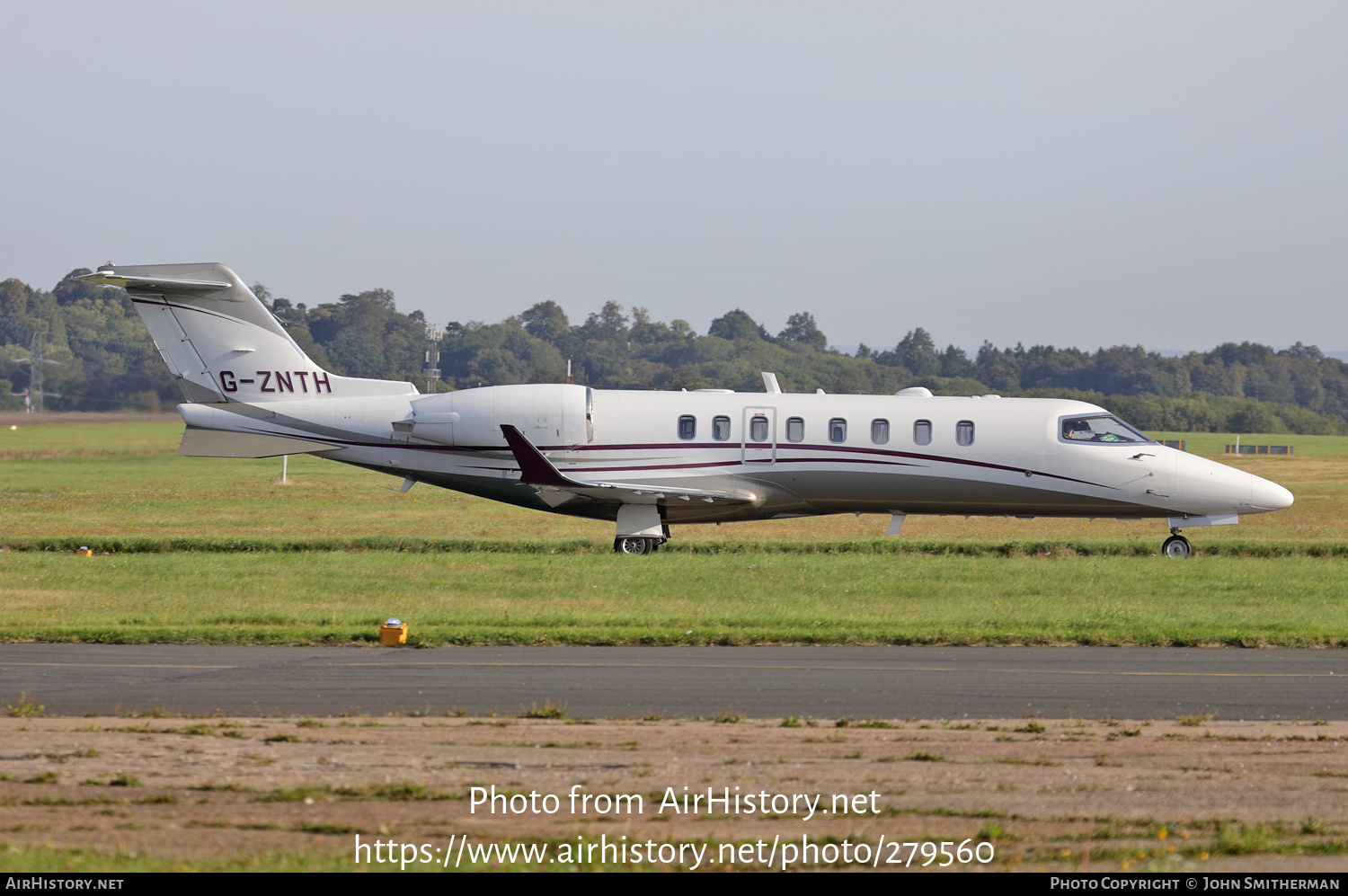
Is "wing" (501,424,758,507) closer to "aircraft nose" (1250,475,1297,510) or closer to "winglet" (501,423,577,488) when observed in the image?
"winglet" (501,423,577,488)

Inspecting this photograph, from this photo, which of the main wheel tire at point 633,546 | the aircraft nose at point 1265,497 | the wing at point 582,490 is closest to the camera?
the wing at point 582,490

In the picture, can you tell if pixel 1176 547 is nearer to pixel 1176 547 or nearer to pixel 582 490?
pixel 1176 547

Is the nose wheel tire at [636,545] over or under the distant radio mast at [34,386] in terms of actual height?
under

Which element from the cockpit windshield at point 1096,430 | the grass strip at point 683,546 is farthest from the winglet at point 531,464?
the cockpit windshield at point 1096,430

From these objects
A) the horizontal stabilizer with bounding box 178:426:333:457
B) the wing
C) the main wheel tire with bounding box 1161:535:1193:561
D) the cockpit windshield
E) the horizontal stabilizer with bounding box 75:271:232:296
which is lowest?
the main wheel tire with bounding box 1161:535:1193:561

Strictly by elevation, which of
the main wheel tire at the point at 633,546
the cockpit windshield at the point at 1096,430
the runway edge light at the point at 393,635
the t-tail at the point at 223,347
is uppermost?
the t-tail at the point at 223,347

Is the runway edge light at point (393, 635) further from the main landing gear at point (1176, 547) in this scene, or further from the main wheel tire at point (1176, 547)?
the main wheel tire at point (1176, 547)

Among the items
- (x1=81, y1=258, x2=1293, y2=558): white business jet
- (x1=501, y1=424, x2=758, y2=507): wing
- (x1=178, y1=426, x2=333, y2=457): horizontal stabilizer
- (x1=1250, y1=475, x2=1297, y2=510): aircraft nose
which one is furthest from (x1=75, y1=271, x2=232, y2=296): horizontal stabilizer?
(x1=1250, y1=475, x2=1297, y2=510): aircraft nose

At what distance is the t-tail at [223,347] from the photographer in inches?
1005

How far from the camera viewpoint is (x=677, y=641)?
15.7 metres

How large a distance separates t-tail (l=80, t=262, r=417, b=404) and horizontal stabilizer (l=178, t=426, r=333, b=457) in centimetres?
68

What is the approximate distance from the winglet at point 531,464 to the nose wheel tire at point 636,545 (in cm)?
179

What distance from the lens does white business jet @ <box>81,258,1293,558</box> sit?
81.4ft

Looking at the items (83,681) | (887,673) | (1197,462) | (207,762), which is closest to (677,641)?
(887,673)
